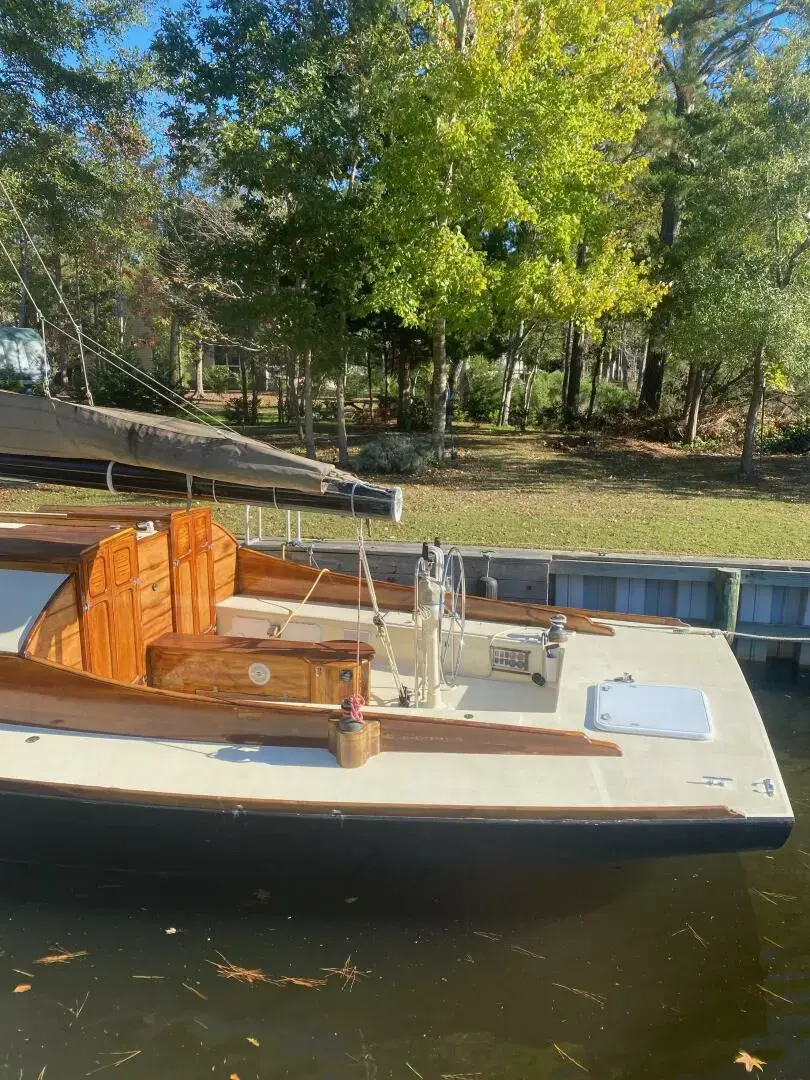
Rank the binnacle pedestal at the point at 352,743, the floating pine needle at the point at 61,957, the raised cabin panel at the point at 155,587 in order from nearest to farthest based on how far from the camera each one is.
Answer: the floating pine needle at the point at 61,957, the binnacle pedestal at the point at 352,743, the raised cabin panel at the point at 155,587

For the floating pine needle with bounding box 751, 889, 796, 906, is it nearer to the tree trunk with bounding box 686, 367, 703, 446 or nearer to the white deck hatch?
the white deck hatch

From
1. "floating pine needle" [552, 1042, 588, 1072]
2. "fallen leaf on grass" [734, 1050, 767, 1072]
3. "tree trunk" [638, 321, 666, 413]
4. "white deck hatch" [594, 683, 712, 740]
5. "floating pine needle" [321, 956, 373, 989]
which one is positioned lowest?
"floating pine needle" [321, 956, 373, 989]

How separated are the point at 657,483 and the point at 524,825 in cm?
1409

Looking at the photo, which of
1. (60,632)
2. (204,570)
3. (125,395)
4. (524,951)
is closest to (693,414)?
(125,395)

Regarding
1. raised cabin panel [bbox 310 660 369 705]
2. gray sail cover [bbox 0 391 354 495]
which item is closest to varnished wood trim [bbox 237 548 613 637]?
raised cabin panel [bbox 310 660 369 705]

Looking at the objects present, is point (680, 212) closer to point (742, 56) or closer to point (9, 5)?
point (742, 56)

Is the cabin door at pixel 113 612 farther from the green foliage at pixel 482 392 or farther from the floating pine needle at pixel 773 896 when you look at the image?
the green foliage at pixel 482 392

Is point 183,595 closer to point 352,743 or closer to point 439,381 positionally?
point 352,743

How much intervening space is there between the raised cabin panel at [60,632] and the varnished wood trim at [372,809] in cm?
84

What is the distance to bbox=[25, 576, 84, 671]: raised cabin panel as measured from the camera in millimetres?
5332

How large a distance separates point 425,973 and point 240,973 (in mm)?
1049

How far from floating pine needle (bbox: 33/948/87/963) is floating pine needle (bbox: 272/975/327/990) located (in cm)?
117

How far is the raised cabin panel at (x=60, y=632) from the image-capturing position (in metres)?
5.33

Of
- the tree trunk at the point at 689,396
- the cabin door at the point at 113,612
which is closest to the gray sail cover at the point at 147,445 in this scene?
the cabin door at the point at 113,612
